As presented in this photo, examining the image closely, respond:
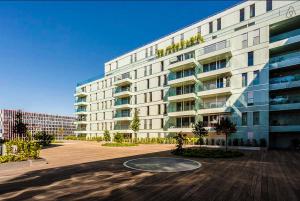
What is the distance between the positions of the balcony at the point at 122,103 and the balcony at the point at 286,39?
33.5 metres

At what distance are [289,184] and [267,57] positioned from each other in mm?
25699

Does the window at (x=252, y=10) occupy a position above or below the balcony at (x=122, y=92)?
above

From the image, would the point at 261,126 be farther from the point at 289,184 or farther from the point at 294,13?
the point at 289,184

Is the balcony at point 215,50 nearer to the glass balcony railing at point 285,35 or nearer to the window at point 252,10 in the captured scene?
the glass balcony railing at point 285,35

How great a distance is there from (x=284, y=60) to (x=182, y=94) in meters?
17.4

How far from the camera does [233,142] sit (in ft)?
105

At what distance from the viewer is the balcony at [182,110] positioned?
3834 centimetres

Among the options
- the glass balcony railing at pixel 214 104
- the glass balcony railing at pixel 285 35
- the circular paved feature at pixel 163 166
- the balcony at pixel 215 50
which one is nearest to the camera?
the circular paved feature at pixel 163 166

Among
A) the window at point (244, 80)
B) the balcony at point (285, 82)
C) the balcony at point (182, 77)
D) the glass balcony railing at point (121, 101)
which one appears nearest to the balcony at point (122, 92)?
the glass balcony railing at point (121, 101)

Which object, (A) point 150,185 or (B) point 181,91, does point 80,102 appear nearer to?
(B) point 181,91

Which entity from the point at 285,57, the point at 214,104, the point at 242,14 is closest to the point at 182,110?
the point at 214,104

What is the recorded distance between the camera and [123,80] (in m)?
53.4

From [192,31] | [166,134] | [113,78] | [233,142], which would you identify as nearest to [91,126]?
[113,78]

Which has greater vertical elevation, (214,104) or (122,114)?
(214,104)
